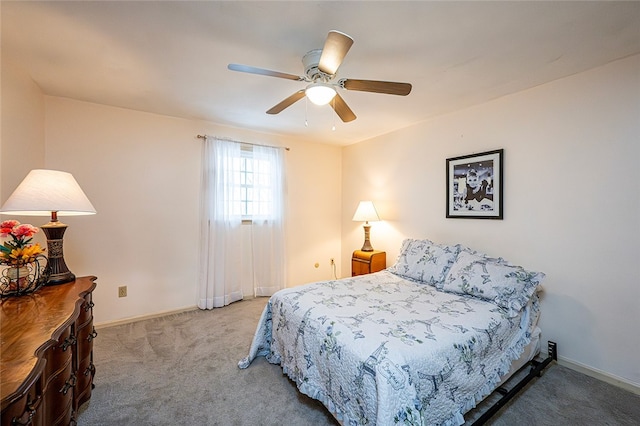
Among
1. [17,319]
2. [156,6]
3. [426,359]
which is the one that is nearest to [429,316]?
[426,359]

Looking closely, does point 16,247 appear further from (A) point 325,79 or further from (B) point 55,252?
(A) point 325,79

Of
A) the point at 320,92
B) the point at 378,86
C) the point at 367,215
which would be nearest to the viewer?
the point at 378,86

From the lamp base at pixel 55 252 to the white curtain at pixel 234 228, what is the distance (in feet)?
5.39

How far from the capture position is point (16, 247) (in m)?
1.57

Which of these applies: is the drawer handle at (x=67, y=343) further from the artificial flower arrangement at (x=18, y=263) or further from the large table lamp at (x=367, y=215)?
the large table lamp at (x=367, y=215)

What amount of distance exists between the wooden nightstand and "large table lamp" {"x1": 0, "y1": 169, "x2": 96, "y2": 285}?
2.88 metres

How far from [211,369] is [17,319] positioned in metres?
1.32

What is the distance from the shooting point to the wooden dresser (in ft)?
2.72

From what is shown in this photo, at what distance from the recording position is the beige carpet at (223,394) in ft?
5.49

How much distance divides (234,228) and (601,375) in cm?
379

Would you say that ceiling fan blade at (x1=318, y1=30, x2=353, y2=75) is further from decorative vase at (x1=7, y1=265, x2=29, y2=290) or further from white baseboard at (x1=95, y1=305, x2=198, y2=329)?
white baseboard at (x1=95, y1=305, x2=198, y2=329)

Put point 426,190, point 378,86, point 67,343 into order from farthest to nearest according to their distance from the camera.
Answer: point 426,190, point 378,86, point 67,343

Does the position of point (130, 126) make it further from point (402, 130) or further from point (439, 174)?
point (439, 174)

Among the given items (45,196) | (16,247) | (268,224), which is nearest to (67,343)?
(16,247)
